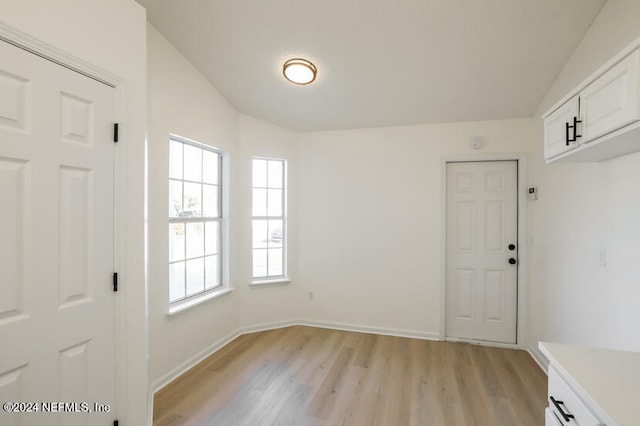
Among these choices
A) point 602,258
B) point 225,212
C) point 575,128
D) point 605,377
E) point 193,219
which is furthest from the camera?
point 225,212

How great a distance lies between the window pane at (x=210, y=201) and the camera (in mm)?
3076

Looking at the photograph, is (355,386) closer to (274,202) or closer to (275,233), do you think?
(275,233)

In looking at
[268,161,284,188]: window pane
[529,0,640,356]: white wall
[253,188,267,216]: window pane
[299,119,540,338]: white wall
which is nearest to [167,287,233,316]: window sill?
[253,188,267,216]: window pane

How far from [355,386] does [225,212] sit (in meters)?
2.10

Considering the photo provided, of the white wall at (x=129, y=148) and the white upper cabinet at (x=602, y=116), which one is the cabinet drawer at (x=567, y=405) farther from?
the white wall at (x=129, y=148)

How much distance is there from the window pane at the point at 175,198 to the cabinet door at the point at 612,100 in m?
2.82

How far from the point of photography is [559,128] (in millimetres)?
1669

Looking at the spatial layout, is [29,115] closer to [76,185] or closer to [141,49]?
[76,185]

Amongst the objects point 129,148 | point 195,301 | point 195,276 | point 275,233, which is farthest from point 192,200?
point 129,148

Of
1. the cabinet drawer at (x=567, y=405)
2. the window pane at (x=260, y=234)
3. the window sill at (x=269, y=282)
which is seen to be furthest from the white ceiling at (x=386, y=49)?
the cabinet drawer at (x=567, y=405)

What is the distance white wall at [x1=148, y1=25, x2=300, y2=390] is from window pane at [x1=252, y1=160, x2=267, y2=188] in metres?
0.15

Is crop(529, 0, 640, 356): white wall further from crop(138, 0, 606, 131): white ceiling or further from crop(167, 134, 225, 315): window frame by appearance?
crop(167, 134, 225, 315): window frame

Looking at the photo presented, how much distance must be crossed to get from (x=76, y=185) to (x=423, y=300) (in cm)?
337

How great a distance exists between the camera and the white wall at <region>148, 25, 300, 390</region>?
2.35 metres
